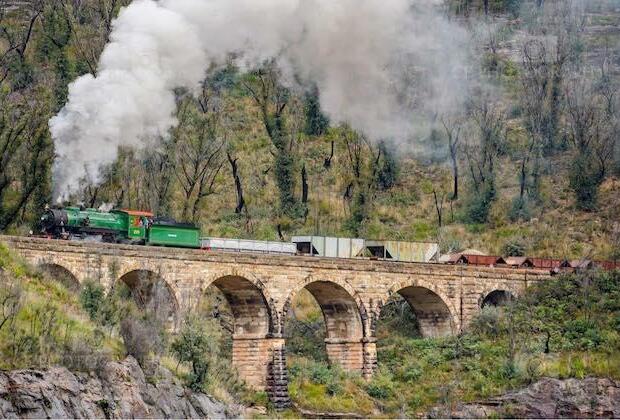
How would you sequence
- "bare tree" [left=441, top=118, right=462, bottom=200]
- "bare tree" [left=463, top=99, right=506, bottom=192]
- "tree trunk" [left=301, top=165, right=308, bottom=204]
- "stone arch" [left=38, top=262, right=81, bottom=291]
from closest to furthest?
"stone arch" [left=38, top=262, right=81, bottom=291] → "tree trunk" [left=301, top=165, right=308, bottom=204] → "bare tree" [left=441, top=118, right=462, bottom=200] → "bare tree" [left=463, top=99, right=506, bottom=192]

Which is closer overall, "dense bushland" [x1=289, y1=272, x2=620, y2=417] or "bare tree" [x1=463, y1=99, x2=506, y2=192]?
"dense bushland" [x1=289, y1=272, x2=620, y2=417]

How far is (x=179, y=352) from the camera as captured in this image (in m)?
51.9

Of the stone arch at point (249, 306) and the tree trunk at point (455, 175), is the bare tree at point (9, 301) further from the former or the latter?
A: the tree trunk at point (455, 175)

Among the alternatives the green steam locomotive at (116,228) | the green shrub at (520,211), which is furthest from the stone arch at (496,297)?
the green steam locomotive at (116,228)

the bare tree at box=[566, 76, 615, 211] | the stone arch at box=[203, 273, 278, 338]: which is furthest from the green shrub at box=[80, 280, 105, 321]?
the bare tree at box=[566, 76, 615, 211]

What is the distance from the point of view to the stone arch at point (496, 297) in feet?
244

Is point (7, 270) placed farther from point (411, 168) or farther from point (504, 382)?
point (411, 168)

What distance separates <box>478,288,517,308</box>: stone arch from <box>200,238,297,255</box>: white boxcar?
12546 mm

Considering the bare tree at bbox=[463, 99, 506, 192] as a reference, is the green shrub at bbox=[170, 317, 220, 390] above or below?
below

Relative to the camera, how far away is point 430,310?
2928 inches

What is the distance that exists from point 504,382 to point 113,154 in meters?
22.8

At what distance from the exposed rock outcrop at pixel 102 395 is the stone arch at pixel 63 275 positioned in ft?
31.9

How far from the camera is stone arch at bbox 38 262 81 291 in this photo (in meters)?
56.3

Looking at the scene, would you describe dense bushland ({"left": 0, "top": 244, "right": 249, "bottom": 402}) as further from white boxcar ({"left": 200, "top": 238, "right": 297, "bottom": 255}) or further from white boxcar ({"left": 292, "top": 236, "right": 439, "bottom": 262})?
white boxcar ({"left": 292, "top": 236, "right": 439, "bottom": 262})
